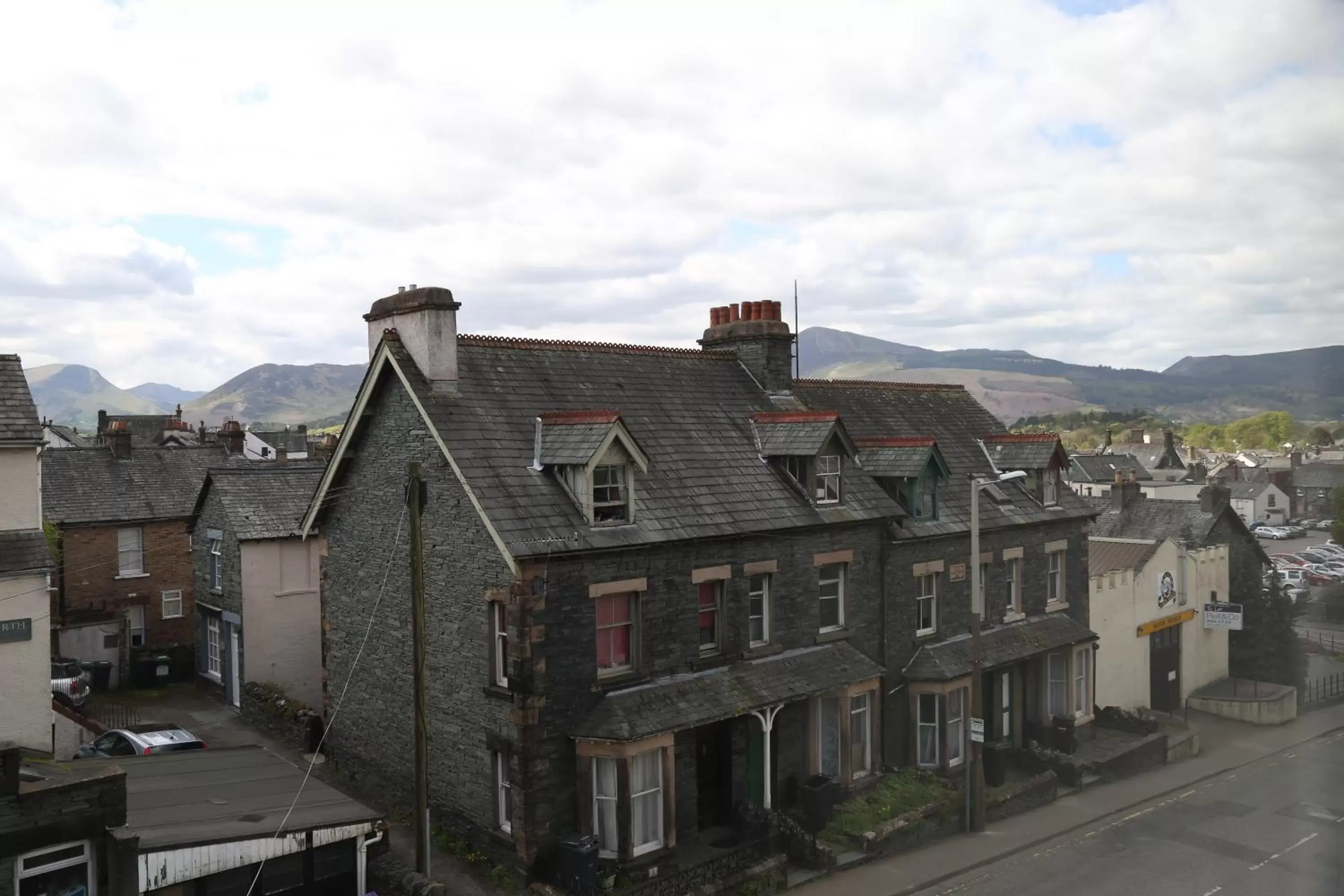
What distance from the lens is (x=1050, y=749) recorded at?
2698 cm

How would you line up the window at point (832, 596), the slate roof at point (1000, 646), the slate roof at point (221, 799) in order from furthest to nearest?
the slate roof at point (1000, 646) → the window at point (832, 596) → the slate roof at point (221, 799)

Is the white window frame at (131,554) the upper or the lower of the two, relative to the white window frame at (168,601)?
upper

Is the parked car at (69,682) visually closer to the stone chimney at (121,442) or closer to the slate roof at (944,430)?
the stone chimney at (121,442)

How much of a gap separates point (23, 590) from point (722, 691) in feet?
42.5

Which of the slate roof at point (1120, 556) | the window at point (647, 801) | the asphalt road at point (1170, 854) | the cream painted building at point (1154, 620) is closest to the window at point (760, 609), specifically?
the window at point (647, 801)

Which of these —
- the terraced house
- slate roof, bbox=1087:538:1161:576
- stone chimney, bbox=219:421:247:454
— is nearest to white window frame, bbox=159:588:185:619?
stone chimney, bbox=219:421:247:454

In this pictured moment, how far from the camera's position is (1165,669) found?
34031mm

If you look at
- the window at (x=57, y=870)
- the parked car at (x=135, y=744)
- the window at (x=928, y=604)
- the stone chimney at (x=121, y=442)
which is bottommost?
the parked car at (x=135, y=744)

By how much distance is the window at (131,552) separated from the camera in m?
33.9

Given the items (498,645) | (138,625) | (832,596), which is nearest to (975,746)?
(832,596)

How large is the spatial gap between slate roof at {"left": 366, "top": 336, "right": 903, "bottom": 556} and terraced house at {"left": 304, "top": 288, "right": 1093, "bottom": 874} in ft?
0.20

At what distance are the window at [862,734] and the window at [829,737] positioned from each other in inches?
20.5

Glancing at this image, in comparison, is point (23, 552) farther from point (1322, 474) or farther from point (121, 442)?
point (1322, 474)

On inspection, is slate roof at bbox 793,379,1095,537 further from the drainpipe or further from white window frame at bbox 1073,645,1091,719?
the drainpipe
